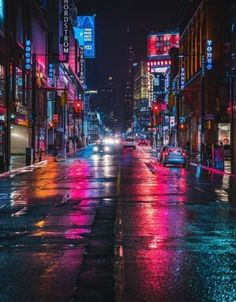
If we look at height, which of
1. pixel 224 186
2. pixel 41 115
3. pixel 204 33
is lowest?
pixel 224 186

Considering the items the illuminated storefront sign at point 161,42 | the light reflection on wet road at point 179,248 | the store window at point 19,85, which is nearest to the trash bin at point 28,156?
the store window at point 19,85

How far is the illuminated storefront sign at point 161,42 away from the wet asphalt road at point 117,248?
550 feet

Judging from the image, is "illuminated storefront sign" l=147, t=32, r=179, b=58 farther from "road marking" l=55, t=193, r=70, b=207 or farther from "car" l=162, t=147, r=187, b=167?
"road marking" l=55, t=193, r=70, b=207

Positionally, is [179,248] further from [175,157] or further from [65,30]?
[65,30]

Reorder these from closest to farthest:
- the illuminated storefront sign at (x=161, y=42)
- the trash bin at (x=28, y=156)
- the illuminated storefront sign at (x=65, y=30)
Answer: the trash bin at (x=28, y=156) < the illuminated storefront sign at (x=65, y=30) < the illuminated storefront sign at (x=161, y=42)

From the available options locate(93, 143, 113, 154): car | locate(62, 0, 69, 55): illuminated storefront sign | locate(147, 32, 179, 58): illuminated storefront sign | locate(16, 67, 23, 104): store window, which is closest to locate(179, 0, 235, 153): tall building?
locate(93, 143, 113, 154): car

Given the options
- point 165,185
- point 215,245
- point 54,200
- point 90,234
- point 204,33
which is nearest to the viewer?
point 215,245

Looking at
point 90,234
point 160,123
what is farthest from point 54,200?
point 160,123

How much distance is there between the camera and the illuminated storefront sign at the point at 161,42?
602 ft

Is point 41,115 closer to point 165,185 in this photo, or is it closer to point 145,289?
point 165,185

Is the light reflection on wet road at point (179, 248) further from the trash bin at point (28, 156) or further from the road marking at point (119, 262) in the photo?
the trash bin at point (28, 156)

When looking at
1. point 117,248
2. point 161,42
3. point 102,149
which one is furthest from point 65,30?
point 161,42

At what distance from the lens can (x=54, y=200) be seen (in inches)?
738

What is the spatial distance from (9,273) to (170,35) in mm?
181330
